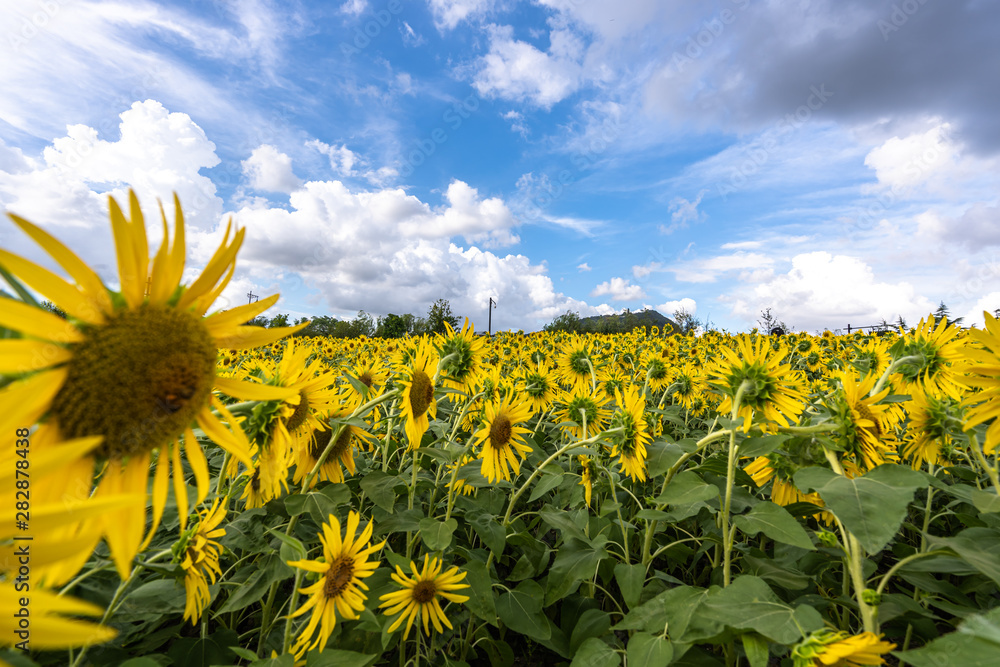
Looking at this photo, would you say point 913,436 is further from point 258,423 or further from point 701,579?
point 258,423

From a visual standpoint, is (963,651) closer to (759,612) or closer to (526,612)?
(759,612)

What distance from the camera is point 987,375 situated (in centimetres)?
139

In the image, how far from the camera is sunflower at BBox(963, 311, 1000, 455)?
1.32 meters

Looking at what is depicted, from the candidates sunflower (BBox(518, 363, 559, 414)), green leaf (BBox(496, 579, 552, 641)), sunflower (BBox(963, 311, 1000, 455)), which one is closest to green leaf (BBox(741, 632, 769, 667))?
green leaf (BBox(496, 579, 552, 641))

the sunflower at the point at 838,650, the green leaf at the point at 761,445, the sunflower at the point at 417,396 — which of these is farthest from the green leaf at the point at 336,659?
the green leaf at the point at 761,445

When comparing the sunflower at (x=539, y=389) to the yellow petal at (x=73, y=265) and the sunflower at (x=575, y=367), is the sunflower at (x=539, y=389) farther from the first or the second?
the yellow petal at (x=73, y=265)

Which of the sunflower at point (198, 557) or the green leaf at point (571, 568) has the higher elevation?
the sunflower at point (198, 557)

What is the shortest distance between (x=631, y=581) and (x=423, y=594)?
747 mm

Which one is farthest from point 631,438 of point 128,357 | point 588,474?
point 128,357

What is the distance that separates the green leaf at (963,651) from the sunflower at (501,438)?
1483 mm

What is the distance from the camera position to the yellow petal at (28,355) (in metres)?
0.60

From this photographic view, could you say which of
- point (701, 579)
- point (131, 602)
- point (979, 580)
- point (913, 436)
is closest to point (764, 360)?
point (913, 436)

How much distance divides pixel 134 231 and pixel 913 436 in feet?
9.87

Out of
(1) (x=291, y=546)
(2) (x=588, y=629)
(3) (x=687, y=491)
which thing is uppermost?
(3) (x=687, y=491)
